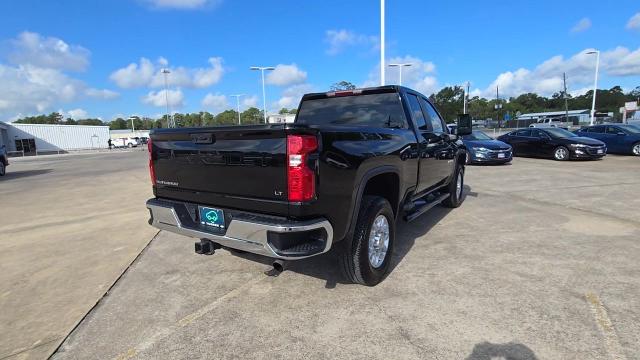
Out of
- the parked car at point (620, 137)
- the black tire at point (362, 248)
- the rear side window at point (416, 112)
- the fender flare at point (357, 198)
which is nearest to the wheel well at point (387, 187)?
the black tire at point (362, 248)

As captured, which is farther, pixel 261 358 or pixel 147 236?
pixel 147 236

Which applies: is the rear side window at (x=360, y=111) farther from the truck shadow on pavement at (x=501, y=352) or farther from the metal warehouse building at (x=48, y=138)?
the metal warehouse building at (x=48, y=138)

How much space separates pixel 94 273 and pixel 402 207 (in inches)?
141

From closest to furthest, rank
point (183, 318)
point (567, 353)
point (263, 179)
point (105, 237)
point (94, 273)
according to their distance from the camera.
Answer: point (567, 353) → point (263, 179) → point (183, 318) → point (94, 273) → point (105, 237)

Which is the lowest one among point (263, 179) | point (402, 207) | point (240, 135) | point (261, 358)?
point (261, 358)

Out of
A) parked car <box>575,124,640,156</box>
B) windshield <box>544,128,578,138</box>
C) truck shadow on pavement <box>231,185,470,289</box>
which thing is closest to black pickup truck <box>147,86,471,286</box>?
truck shadow on pavement <box>231,185,470,289</box>

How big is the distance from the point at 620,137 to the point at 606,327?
58.7 feet

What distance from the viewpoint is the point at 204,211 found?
3289 mm

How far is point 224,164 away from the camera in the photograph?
3.08m

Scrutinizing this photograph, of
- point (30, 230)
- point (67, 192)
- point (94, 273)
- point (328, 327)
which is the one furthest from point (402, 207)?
point (67, 192)

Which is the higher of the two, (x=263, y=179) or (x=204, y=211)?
(x=263, y=179)

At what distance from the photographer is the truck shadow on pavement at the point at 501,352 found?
2.52 metres

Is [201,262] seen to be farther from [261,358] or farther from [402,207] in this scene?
[402,207]

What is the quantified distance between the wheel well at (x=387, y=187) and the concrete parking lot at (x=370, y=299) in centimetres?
76
